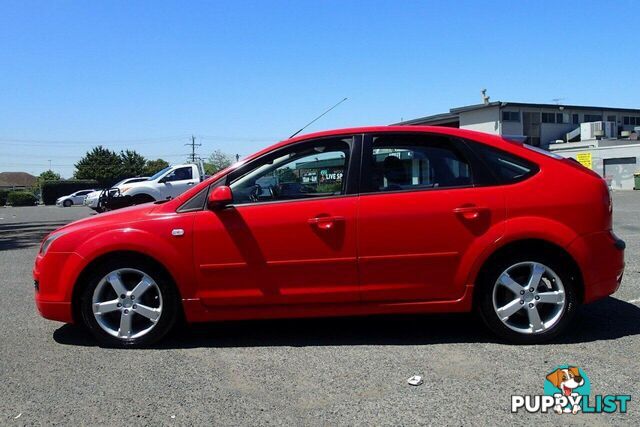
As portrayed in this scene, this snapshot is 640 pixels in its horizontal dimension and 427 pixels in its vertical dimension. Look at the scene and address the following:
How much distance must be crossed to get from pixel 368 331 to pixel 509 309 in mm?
1227

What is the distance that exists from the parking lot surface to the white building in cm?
3992

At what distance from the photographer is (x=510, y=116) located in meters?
47.4

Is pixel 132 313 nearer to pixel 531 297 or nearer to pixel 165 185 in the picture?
pixel 531 297

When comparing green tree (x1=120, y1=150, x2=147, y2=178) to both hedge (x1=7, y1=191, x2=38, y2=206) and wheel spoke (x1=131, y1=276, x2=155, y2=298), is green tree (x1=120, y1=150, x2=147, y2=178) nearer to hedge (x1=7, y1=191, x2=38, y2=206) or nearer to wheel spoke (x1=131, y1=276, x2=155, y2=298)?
hedge (x1=7, y1=191, x2=38, y2=206)

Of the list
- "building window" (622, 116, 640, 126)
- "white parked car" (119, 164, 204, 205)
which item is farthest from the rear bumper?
"building window" (622, 116, 640, 126)

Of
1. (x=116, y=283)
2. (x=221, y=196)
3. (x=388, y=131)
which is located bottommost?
(x=116, y=283)

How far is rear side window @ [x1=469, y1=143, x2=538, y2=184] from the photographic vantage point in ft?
14.6

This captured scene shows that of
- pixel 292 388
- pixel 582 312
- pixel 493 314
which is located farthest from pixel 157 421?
pixel 582 312

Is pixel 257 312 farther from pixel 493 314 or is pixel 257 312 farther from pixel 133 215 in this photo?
pixel 493 314

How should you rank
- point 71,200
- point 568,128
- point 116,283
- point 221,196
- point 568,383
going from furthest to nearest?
1. point 568,128
2. point 71,200
3. point 116,283
4. point 221,196
5. point 568,383

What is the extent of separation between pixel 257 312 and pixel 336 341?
0.71m

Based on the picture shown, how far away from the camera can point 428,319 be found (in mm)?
5230

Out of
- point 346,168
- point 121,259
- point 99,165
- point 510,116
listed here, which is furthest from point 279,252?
point 99,165

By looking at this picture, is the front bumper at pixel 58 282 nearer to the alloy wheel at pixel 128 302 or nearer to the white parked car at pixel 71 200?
the alloy wheel at pixel 128 302
